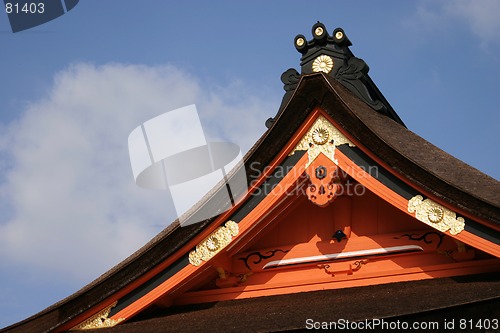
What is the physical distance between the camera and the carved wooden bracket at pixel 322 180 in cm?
541

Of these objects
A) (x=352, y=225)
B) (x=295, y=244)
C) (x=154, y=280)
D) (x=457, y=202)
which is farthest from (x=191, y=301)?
(x=457, y=202)

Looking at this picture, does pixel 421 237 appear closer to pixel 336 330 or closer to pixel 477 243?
pixel 477 243

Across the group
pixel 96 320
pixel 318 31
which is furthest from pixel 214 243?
pixel 318 31

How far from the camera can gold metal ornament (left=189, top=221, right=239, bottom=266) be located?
18.0 ft

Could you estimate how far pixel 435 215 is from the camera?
16.4 ft

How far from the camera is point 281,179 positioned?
18.1 feet

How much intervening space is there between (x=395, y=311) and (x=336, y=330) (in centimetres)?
38

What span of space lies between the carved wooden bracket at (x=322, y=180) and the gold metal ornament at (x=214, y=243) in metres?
0.63

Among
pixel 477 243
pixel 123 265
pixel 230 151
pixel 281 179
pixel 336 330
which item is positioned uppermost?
pixel 230 151

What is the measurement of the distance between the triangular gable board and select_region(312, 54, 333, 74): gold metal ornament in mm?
1510

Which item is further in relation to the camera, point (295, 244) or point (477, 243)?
point (295, 244)

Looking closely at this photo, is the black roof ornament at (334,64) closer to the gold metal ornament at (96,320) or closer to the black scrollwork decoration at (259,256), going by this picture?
the black scrollwork decoration at (259,256)

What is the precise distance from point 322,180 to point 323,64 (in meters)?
2.35

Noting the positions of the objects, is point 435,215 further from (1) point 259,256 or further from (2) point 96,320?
(2) point 96,320
